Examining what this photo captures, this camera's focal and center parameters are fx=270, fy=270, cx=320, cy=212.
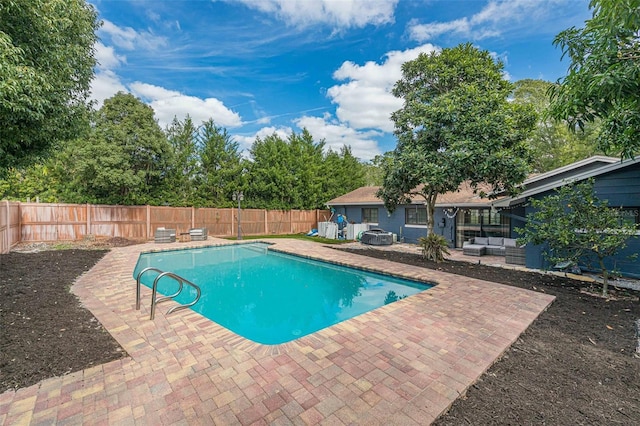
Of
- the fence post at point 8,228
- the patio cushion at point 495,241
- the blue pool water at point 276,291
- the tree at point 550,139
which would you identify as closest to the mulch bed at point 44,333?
the blue pool water at point 276,291

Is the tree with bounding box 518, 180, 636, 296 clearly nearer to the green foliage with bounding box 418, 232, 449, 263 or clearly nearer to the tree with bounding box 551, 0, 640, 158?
the tree with bounding box 551, 0, 640, 158

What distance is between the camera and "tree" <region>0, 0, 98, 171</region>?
3658mm

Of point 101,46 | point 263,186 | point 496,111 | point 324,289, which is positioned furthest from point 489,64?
point 263,186

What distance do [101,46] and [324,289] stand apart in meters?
8.41

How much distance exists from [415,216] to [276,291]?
31.0ft

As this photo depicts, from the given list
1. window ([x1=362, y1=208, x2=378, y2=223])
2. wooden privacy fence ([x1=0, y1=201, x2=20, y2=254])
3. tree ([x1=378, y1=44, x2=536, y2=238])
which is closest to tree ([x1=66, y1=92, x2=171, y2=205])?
wooden privacy fence ([x1=0, y1=201, x2=20, y2=254])

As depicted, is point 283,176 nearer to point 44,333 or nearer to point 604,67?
point 44,333

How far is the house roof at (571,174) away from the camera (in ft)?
21.6

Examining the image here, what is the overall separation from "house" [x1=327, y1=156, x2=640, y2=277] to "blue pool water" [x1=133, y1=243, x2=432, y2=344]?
3.92 m

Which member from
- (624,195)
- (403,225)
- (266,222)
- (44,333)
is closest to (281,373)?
(44,333)

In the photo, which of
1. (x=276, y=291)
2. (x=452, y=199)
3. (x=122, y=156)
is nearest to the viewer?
(x=276, y=291)

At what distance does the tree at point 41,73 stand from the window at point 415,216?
13.0m

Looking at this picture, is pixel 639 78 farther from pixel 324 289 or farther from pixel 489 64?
pixel 489 64

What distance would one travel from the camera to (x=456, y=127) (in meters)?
7.63
